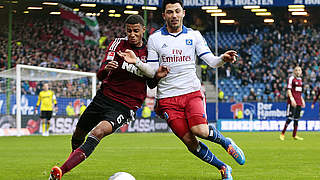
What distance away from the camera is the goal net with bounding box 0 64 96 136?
23781 mm

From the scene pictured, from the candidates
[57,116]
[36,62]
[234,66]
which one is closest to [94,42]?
[36,62]

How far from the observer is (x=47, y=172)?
8.32m

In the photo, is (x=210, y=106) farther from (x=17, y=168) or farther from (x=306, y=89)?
(x=17, y=168)

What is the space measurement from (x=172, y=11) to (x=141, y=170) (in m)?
2.78

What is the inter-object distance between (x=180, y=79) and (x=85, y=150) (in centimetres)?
149

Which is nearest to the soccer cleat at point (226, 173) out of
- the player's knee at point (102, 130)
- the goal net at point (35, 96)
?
the player's knee at point (102, 130)

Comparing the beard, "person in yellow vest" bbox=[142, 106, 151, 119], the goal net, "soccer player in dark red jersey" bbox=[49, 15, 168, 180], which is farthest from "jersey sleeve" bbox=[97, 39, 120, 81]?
"person in yellow vest" bbox=[142, 106, 151, 119]

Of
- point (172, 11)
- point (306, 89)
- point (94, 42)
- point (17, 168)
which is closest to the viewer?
point (172, 11)

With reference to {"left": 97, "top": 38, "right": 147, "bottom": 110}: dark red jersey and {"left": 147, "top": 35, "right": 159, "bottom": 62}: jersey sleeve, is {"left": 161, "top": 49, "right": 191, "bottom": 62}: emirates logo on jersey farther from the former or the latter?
{"left": 97, "top": 38, "right": 147, "bottom": 110}: dark red jersey

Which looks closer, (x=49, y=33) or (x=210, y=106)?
(x=210, y=106)

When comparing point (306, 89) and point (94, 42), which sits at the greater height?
point (94, 42)

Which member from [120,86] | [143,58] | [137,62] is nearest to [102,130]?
[120,86]

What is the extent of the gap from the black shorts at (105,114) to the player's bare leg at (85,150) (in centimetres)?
12

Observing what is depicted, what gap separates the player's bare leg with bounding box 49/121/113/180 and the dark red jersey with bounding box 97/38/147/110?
52 cm
